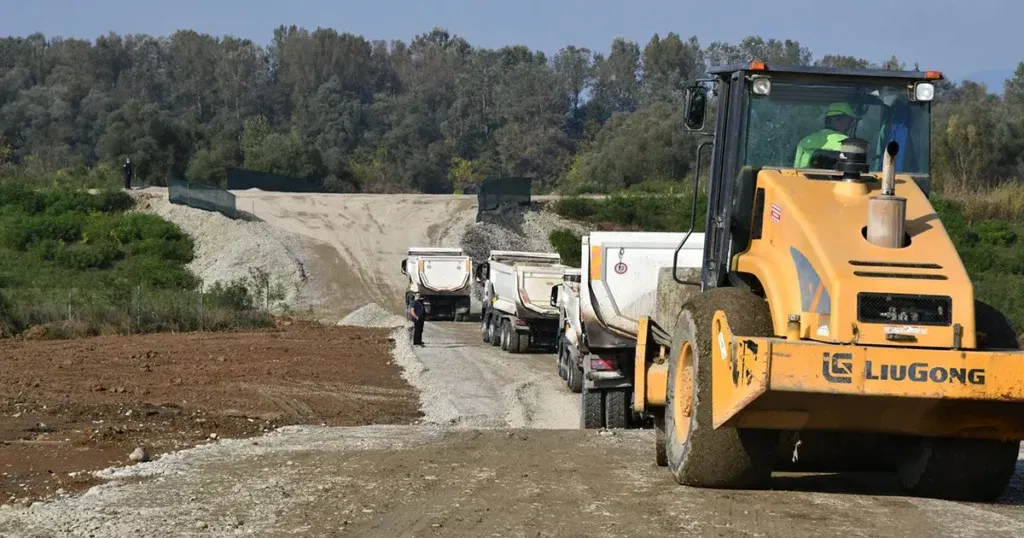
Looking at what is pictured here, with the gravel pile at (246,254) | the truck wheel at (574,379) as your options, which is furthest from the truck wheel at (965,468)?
the gravel pile at (246,254)

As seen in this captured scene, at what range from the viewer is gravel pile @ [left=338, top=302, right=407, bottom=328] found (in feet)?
134

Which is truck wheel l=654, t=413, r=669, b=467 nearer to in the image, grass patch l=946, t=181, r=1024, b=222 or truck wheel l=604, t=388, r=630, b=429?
truck wheel l=604, t=388, r=630, b=429

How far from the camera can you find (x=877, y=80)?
392 inches

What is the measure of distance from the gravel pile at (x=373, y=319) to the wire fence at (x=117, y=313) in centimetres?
358

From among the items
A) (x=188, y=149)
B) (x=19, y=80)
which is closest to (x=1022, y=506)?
(x=188, y=149)

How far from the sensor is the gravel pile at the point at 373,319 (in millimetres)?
40750

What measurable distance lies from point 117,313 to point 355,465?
25.3m

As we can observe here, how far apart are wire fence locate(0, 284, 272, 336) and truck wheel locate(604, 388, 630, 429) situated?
20.8 m

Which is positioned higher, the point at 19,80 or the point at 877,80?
the point at 19,80

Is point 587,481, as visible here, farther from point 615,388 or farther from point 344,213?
point 344,213

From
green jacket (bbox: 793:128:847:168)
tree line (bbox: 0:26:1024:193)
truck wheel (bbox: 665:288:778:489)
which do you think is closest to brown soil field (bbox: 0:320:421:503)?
truck wheel (bbox: 665:288:778:489)

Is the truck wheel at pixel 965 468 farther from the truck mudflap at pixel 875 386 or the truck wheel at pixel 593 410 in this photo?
the truck wheel at pixel 593 410

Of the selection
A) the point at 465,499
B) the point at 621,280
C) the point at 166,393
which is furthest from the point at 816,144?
the point at 166,393

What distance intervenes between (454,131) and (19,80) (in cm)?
4198
